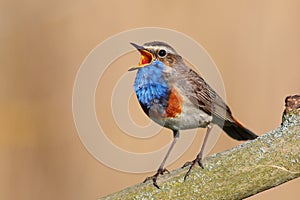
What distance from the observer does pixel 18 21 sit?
163 inches

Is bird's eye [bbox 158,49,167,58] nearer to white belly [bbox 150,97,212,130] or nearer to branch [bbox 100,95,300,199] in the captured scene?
white belly [bbox 150,97,212,130]

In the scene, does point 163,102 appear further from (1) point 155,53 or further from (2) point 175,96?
(1) point 155,53

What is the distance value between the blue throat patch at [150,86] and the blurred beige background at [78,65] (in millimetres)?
1503

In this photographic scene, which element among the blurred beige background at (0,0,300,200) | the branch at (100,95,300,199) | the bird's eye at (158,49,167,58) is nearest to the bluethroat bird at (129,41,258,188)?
the bird's eye at (158,49,167,58)

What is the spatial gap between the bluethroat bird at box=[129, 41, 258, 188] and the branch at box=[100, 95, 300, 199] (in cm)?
51

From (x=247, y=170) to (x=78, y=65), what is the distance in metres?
2.50

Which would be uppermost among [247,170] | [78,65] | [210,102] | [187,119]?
[78,65]

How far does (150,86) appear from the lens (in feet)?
8.38

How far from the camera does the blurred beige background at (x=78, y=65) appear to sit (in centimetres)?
412

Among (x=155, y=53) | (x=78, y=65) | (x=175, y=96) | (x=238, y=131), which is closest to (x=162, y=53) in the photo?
(x=155, y=53)

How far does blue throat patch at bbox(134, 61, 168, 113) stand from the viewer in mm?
2559

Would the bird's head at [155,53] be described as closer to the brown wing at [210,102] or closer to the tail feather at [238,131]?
the brown wing at [210,102]

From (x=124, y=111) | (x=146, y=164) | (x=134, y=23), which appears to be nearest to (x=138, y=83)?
(x=124, y=111)

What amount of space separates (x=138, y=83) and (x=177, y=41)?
0.76m
